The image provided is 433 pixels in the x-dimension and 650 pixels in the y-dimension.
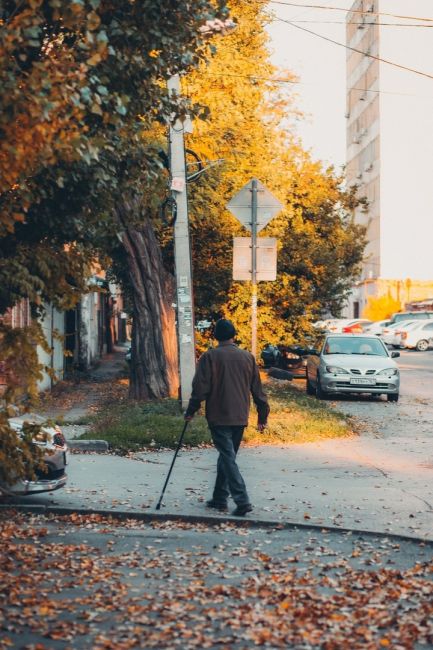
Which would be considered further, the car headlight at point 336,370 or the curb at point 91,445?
the car headlight at point 336,370

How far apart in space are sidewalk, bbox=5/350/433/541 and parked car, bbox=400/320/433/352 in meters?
38.4

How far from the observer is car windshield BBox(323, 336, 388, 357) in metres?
25.3

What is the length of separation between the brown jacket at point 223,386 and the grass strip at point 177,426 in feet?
14.4

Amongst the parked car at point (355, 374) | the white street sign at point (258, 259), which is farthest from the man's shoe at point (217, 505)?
the parked car at point (355, 374)

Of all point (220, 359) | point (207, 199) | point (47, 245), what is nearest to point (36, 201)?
point (47, 245)

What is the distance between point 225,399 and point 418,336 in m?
Result: 44.6

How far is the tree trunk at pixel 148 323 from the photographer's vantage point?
20719 millimetres

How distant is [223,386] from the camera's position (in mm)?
10336

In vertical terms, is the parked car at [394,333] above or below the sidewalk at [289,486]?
Answer: below

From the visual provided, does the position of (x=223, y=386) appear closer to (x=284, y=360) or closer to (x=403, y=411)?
(x=403, y=411)

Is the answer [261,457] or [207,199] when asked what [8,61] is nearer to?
[261,457]

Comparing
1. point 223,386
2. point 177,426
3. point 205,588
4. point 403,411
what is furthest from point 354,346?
point 205,588

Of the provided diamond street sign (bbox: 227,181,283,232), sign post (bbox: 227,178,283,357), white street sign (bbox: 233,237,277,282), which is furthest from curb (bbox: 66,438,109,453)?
diamond street sign (bbox: 227,181,283,232)

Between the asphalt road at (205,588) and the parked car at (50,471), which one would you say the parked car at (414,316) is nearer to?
the parked car at (50,471)
